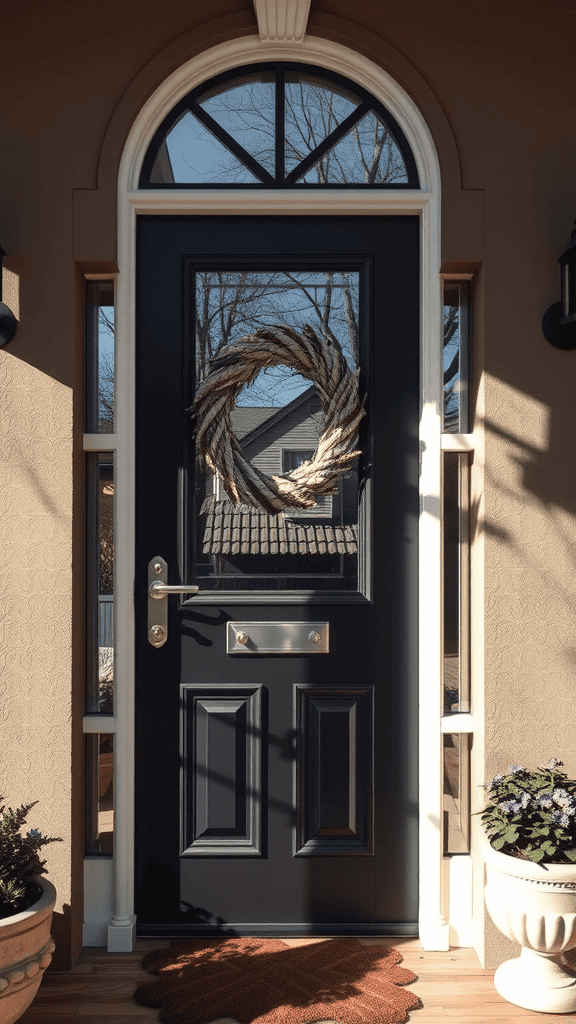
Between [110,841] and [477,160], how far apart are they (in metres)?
2.27

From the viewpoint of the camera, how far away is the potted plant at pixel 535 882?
6.13 ft

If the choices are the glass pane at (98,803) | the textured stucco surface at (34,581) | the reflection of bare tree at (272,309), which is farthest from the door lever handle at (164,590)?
the reflection of bare tree at (272,309)

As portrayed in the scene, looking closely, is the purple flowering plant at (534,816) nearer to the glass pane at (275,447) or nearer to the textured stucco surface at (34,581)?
the glass pane at (275,447)

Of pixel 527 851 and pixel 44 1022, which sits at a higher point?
pixel 527 851

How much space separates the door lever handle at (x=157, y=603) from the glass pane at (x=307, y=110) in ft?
4.12

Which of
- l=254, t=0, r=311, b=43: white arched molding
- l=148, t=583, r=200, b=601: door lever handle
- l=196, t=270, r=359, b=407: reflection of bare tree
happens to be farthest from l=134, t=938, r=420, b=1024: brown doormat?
l=254, t=0, r=311, b=43: white arched molding

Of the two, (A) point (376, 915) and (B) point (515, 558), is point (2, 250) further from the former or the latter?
(A) point (376, 915)

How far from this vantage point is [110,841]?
229 centimetres

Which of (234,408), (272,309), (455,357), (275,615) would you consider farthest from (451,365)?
(275,615)

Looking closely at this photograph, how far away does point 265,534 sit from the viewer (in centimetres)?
230

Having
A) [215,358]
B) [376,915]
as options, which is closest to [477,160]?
[215,358]

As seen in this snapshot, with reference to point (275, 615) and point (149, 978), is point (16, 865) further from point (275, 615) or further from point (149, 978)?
point (275, 615)

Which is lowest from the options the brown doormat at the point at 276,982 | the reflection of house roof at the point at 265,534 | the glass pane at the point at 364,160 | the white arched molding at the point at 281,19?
the brown doormat at the point at 276,982

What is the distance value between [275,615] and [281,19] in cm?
171
